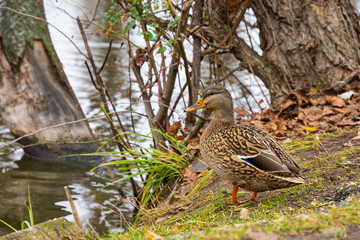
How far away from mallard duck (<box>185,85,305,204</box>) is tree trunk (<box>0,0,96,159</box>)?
401 centimetres

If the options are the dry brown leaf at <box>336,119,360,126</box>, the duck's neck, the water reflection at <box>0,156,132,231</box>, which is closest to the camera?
the duck's neck

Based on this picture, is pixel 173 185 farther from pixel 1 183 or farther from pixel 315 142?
pixel 1 183

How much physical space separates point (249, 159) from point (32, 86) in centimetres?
505

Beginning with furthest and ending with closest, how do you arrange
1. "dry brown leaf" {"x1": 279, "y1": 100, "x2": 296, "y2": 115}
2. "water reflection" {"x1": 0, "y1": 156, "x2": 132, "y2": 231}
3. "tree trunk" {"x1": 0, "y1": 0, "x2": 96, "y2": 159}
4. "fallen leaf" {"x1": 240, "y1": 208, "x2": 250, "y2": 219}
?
"tree trunk" {"x1": 0, "y1": 0, "x2": 96, "y2": 159} → "dry brown leaf" {"x1": 279, "y1": 100, "x2": 296, "y2": 115} → "water reflection" {"x1": 0, "y1": 156, "x2": 132, "y2": 231} → "fallen leaf" {"x1": 240, "y1": 208, "x2": 250, "y2": 219}

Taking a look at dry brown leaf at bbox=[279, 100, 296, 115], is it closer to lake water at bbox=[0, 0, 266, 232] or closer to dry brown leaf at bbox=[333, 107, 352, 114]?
dry brown leaf at bbox=[333, 107, 352, 114]

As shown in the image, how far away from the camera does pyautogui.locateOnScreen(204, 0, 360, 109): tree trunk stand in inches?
239

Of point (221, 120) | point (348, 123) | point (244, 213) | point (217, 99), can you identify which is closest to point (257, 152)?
point (244, 213)

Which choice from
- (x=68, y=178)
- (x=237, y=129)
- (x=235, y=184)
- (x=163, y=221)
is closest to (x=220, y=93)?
(x=237, y=129)

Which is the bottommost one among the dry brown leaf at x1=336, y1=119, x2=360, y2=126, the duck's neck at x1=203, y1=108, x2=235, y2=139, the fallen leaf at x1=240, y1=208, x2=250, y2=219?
the fallen leaf at x1=240, y1=208, x2=250, y2=219

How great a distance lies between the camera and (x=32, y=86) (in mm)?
7285

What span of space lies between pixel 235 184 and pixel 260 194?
453mm

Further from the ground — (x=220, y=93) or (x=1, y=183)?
(x=220, y=93)

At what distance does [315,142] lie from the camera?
472cm

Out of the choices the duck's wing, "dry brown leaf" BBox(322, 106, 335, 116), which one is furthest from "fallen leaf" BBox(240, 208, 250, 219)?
"dry brown leaf" BBox(322, 106, 335, 116)
